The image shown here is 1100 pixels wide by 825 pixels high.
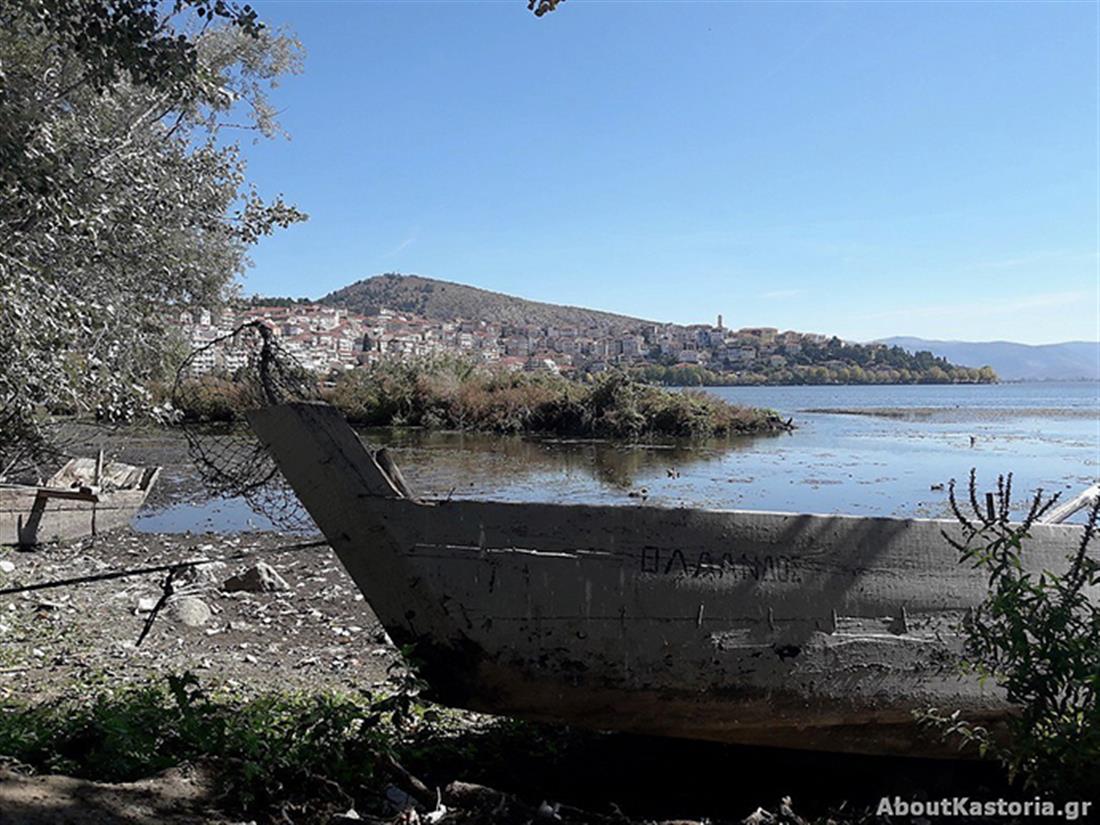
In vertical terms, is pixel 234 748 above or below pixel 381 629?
above

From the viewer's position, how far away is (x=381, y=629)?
23.2 feet

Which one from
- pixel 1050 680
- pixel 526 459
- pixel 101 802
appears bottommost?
pixel 526 459

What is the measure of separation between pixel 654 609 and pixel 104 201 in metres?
6.53

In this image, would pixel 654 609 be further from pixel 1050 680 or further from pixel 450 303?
pixel 450 303

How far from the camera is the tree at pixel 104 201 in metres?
5.17

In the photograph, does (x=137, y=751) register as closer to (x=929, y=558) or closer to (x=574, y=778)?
(x=574, y=778)

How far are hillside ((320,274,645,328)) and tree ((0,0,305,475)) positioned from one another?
72.5 meters

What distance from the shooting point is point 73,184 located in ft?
21.9

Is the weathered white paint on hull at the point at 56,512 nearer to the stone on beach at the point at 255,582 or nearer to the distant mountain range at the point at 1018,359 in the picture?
the stone on beach at the point at 255,582

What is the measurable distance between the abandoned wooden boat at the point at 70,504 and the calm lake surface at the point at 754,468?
2.32 feet

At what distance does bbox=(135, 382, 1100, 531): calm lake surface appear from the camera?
15859mm

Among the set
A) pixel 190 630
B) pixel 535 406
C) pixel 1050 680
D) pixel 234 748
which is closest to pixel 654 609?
pixel 1050 680

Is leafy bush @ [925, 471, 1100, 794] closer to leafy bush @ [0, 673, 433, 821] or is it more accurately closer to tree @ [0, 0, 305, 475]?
leafy bush @ [0, 673, 433, 821]

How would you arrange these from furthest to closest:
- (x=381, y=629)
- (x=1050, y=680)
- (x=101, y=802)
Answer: (x=381, y=629) → (x=101, y=802) → (x=1050, y=680)
